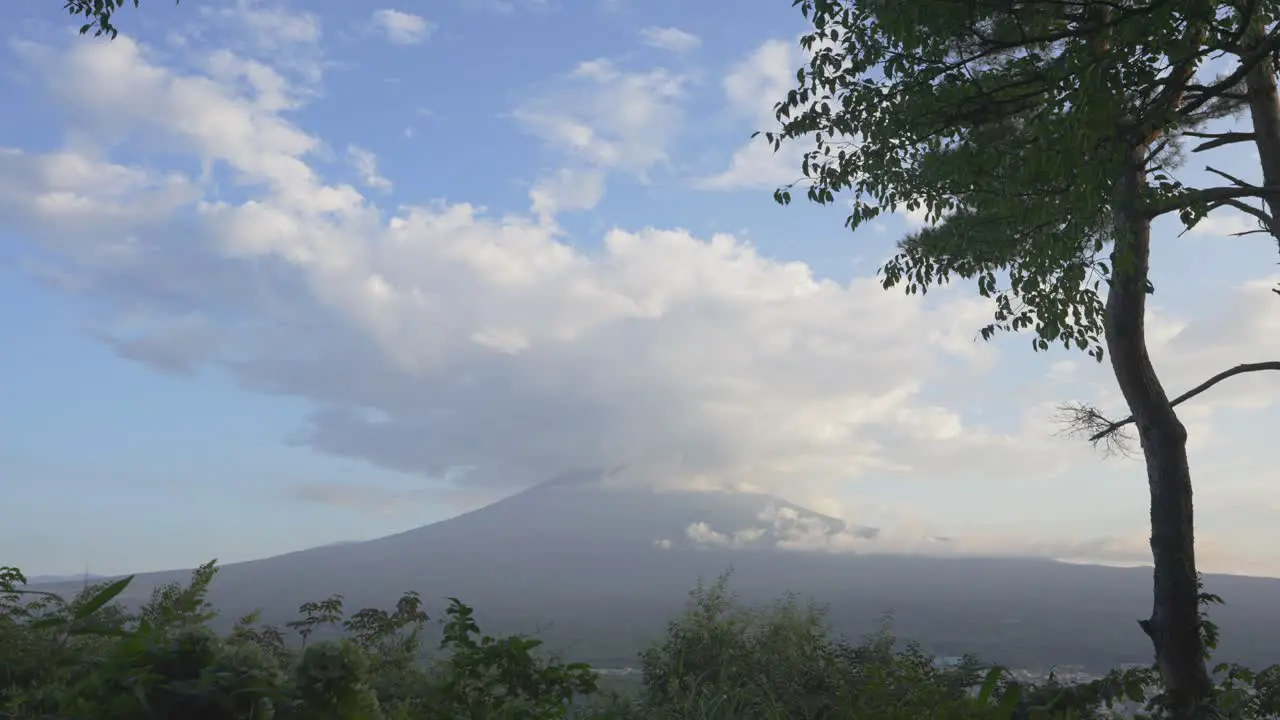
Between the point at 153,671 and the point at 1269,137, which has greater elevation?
the point at 1269,137

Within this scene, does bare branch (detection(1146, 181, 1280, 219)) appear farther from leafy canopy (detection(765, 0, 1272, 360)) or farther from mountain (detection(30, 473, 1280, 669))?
mountain (detection(30, 473, 1280, 669))

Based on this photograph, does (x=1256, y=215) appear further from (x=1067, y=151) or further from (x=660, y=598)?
(x=660, y=598)

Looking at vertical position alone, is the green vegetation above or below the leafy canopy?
below

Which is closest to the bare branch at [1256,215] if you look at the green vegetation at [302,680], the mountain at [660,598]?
the green vegetation at [302,680]

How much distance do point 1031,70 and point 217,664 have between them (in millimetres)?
8910

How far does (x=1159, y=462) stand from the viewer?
10.3 meters

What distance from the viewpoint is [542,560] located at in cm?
19675

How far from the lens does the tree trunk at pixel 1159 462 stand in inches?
376

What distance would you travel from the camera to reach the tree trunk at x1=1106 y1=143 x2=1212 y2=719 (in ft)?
31.3

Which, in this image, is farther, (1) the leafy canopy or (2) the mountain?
(2) the mountain

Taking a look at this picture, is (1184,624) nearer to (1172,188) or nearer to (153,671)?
(1172,188)

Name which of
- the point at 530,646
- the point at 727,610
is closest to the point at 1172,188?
the point at 727,610

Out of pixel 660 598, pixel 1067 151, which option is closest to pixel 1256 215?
pixel 1067 151

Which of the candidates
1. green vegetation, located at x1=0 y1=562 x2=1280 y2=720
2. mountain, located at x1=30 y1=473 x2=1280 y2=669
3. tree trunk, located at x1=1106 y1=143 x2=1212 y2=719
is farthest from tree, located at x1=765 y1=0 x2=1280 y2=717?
mountain, located at x1=30 y1=473 x2=1280 y2=669
